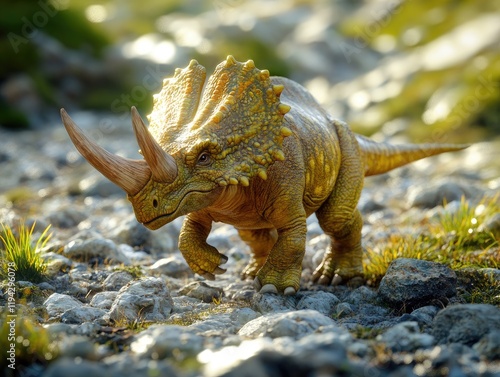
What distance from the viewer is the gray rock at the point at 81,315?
4473 millimetres

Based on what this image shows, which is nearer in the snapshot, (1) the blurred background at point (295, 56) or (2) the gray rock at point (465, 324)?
(2) the gray rock at point (465, 324)

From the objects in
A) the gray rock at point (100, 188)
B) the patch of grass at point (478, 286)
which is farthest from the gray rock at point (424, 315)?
the gray rock at point (100, 188)

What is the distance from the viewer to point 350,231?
608cm

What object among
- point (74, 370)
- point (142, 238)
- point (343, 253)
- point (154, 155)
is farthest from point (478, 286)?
point (142, 238)

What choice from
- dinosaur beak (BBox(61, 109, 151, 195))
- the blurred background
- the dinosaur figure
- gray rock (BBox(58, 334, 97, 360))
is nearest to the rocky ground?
gray rock (BBox(58, 334, 97, 360))

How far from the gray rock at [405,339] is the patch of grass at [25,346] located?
5.30ft

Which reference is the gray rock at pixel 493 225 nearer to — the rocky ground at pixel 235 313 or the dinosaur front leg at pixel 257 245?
the rocky ground at pixel 235 313

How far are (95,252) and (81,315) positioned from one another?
1840 millimetres

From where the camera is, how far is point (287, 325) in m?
3.80

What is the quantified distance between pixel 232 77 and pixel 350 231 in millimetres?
1780

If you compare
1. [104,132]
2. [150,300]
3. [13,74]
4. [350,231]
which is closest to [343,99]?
[104,132]

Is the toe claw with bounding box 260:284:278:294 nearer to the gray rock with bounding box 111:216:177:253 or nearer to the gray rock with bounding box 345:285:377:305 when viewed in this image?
the gray rock with bounding box 345:285:377:305

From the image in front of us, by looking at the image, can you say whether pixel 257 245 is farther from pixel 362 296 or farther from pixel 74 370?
pixel 74 370

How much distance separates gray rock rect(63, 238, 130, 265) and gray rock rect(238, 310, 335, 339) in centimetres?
251
